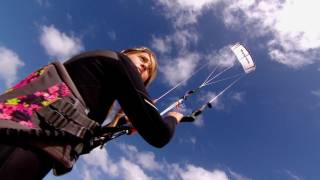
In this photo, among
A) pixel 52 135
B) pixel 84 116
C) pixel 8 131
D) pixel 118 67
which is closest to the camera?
pixel 8 131

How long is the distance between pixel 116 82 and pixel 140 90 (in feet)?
0.85

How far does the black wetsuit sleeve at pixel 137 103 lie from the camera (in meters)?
4.20

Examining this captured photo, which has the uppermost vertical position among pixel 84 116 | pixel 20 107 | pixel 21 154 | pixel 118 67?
pixel 118 67

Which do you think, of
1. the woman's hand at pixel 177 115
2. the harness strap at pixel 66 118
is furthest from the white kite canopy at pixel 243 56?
the harness strap at pixel 66 118

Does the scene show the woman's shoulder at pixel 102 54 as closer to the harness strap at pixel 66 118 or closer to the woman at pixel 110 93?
the woman at pixel 110 93

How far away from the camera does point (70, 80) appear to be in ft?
13.3

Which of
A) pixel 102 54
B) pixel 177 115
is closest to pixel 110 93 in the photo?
pixel 102 54

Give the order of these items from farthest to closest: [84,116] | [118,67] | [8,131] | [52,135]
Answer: [118,67], [84,116], [52,135], [8,131]

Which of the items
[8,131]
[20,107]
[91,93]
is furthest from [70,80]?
[8,131]

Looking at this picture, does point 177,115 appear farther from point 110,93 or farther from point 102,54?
point 102,54

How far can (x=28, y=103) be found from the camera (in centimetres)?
372

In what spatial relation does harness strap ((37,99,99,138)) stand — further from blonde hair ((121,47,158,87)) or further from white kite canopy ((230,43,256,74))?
white kite canopy ((230,43,256,74))

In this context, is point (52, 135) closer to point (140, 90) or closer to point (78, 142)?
point (78, 142)

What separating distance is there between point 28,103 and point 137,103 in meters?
1.07
